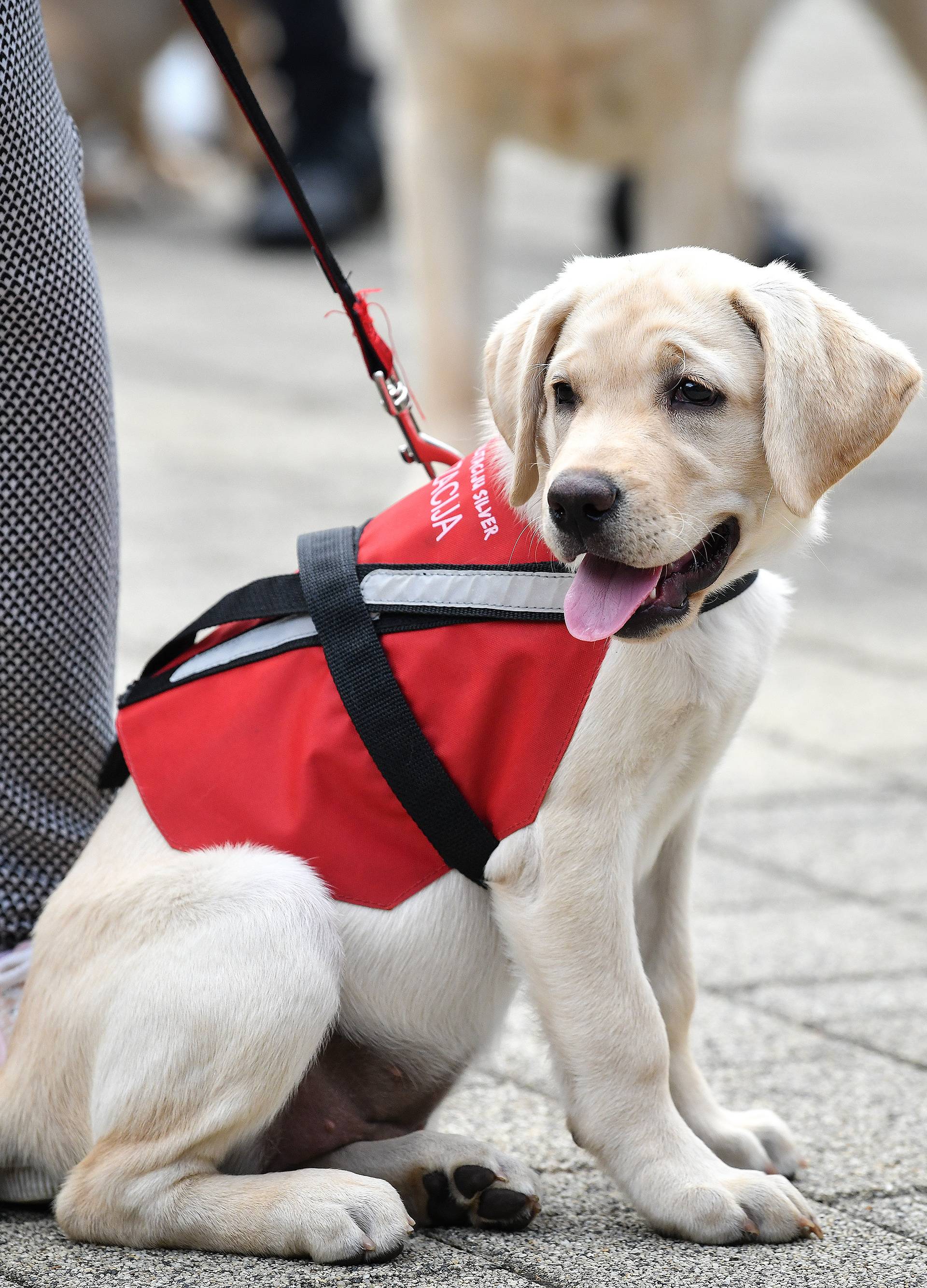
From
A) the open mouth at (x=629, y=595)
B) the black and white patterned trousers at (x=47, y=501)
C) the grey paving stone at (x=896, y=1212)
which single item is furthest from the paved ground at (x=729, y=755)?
the open mouth at (x=629, y=595)

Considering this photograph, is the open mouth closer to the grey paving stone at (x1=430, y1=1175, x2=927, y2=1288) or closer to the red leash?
the red leash

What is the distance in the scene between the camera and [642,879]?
258cm

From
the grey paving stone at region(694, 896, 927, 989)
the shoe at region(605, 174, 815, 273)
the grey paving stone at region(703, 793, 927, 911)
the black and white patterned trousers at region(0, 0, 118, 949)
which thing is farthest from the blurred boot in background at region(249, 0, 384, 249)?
the black and white patterned trousers at region(0, 0, 118, 949)

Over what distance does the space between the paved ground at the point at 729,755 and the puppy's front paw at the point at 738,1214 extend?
25mm

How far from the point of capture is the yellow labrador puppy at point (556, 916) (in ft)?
7.15

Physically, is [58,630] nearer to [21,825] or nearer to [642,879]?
[21,825]

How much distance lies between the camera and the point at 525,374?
2.36 m

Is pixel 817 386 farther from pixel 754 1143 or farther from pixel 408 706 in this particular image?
pixel 754 1143

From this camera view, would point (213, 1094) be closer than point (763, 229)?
Yes

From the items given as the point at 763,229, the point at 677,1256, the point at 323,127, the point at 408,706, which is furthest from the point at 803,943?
the point at 323,127

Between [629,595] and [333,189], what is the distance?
27.9 feet

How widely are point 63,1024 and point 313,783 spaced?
19.3 inches

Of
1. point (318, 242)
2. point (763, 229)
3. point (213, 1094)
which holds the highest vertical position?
point (318, 242)

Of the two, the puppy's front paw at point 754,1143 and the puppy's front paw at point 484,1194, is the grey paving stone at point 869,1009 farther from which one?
the puppy's front paw at point 484,1194
